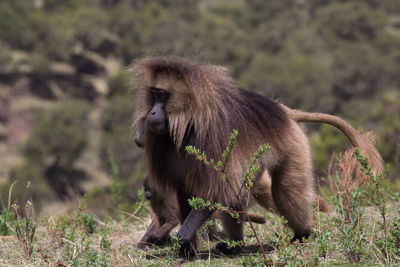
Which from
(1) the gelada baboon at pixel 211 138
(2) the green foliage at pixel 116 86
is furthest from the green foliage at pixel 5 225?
(2) the green foliage at pixel 116 86

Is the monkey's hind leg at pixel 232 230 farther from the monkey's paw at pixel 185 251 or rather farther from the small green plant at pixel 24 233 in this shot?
the small green plant at pixel 24 233

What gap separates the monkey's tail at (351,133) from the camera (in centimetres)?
406

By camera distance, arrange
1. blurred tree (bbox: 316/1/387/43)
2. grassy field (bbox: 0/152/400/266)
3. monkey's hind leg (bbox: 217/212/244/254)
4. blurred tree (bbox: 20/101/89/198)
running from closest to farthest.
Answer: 1. grassy field (bbox: 0/152/400/266)
2. monkey's hind leg (bbox: 217/212/244/254)
3. blurred tree (bbox: 20/101/89/198)
4. blurred tree (bbox: 316/1/387/43)

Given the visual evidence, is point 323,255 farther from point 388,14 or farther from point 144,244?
point 388,14

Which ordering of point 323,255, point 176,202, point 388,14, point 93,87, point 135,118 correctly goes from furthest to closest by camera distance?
point 388,14
point 93,87
point 176,202
point 135,118
point 323,255

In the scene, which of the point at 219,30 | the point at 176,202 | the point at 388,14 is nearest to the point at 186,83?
the point at 176,202

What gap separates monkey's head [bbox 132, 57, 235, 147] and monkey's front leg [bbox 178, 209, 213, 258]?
1.42 ft

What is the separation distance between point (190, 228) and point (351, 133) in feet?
4.82

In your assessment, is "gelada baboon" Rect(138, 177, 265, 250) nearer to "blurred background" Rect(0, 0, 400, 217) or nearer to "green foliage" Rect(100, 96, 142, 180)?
"blurred background" Rect(0, 0, 400, 217)

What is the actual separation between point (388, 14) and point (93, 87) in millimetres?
30445

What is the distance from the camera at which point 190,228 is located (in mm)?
3443

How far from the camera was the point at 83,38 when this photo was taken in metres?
43.8

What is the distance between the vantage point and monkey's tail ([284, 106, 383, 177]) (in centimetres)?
406

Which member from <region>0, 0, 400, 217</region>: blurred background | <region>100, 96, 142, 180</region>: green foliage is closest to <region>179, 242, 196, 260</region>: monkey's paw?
<region>0, 0, 400, 217</region>: blurred background
